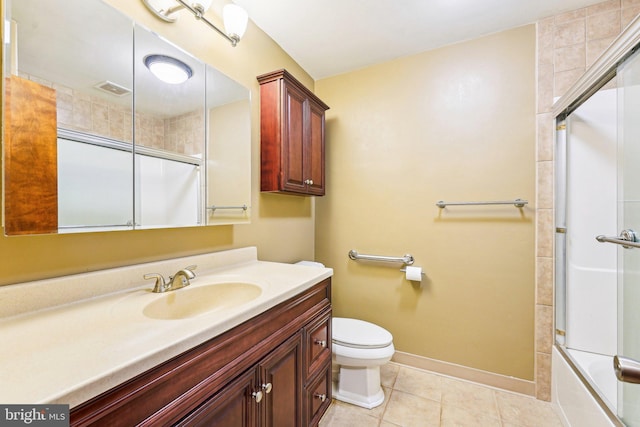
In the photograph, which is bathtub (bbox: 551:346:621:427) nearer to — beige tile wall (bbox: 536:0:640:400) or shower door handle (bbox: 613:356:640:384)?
beige tile wall (bbox: 536:0:640:400)

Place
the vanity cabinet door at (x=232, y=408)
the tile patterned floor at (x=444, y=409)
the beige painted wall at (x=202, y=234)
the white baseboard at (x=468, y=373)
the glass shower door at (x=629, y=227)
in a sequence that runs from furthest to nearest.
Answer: the white baseboard at (x=468, y=373) → the tile patterned floor at (x=444, y=409) → the glass shower door at (x=629, y=227) → the beige painted wall at (x=202, y=234) → the vanity cabinet door at (x=232, y=408)

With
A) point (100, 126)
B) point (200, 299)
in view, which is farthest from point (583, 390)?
point (100, 126)

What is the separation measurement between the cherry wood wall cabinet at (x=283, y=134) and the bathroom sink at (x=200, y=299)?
688 mm

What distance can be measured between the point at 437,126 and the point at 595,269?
127 cm

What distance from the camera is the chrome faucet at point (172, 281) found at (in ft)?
3.24

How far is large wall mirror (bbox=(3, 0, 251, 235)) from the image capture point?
76 cm

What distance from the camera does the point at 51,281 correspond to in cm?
81

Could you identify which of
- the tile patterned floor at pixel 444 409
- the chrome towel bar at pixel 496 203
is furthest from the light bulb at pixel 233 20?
the tile patterned floor at pixel 444 409

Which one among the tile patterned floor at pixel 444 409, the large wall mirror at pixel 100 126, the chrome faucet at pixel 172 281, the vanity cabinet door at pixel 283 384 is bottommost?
the tile patterned floor at pixel 444 409

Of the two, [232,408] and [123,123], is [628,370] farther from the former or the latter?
[123,123]

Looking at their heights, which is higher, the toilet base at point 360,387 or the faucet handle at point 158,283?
the faucet handle at point 158,283

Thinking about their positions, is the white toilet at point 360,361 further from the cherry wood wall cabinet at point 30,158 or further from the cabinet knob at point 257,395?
the cherry wood wall cabinet at point 30,158

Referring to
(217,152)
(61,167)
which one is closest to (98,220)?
(61,167)

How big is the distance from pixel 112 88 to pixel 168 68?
27 cm
